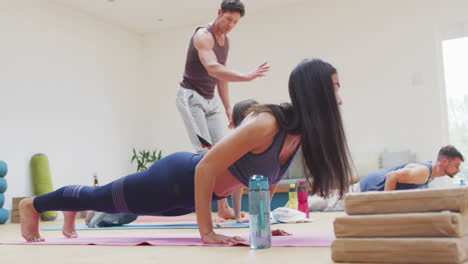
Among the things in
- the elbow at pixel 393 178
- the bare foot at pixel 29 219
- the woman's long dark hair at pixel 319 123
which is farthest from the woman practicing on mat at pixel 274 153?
the elbow at pixel 393 178

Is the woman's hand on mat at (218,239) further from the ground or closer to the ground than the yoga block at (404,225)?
closer to the ground

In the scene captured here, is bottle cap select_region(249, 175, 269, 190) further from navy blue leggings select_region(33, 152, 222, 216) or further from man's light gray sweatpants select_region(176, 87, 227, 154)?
man's light gray sweatpants select_region(176, 87, 227, 154)

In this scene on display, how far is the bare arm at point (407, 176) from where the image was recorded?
10.3 ft

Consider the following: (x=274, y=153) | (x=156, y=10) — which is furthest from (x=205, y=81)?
(x=156, y=10)

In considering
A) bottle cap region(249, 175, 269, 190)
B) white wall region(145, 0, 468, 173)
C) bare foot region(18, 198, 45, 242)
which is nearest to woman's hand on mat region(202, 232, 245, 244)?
bottle cap region(249, 175, 269, 190)

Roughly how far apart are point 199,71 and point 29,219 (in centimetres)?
139

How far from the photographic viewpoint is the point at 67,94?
239 inches

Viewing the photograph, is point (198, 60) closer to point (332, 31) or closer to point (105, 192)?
point (105, 192)

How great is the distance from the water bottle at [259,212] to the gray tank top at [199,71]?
1592 mm

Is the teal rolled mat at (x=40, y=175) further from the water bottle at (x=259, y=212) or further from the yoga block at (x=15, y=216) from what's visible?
the water bottle at (x=259, y=212)

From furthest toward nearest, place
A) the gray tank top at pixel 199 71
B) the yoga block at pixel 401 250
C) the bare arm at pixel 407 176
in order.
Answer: the bare arm at pixel 407 176 < the gray tank top at pixel 199 71 < the yoga block at pixel 401 250

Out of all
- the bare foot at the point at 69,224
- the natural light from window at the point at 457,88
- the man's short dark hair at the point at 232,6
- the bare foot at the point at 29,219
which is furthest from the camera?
the natural light from window at the point at 457,88

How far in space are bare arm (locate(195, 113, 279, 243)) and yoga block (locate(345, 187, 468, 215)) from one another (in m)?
0.44

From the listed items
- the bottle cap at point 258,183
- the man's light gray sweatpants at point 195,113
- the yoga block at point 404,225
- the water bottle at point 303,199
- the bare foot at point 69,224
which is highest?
the man's light gray sweatpants at point 195,113
